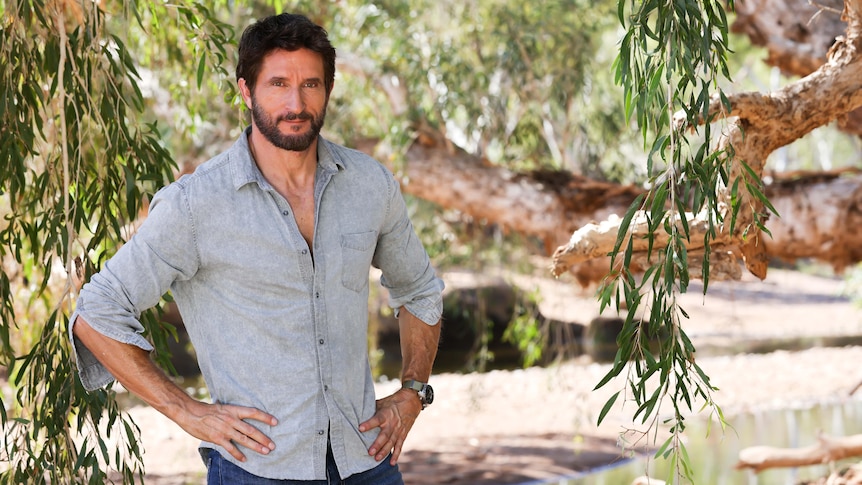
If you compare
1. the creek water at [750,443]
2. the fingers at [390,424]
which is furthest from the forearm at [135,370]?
the creek water at [750,443]

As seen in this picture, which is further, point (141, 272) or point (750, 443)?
point (750, 443)

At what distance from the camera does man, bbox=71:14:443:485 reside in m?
2.02

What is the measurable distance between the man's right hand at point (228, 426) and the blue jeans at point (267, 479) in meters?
0.05

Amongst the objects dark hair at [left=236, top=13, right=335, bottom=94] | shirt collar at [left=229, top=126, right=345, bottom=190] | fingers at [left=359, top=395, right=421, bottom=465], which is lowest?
fingers at [left=359, top=395, right=421, bottom=465]

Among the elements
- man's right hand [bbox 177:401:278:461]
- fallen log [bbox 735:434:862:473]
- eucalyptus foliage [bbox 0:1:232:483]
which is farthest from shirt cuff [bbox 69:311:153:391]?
fallen log [bbox 735:434:862:473]

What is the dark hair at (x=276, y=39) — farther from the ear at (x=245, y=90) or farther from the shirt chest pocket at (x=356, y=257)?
the shirt chest pocket at (x=356, y=257)

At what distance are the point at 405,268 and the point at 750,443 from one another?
5.40 meters

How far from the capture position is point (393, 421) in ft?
7.33

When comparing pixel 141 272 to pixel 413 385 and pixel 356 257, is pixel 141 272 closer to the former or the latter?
pixel 356 257

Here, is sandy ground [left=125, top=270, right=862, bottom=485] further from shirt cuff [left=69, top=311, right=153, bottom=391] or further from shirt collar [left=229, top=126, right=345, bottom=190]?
shirt cuff [left=69, top=311, right=153, bottom=391]

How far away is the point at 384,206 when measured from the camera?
226cm

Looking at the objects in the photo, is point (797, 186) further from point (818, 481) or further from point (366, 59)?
point (366, 59)

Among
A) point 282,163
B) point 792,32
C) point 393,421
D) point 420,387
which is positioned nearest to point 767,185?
point 792,32

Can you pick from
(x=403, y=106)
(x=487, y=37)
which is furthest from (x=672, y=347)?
(x=487, y=37)
